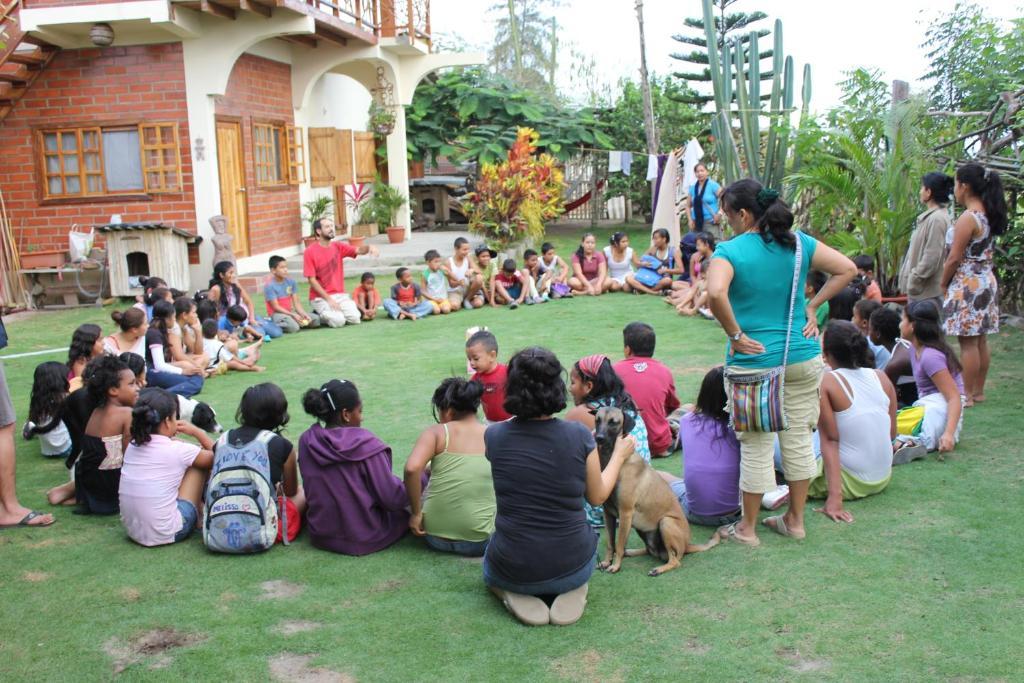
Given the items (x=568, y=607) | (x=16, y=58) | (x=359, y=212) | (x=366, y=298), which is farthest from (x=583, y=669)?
(x=359, y=212)

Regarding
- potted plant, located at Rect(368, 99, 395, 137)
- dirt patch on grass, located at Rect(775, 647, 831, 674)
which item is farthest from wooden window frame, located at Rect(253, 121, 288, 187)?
dirt patch on grass, located at Rect(775, 647, 831, 674)

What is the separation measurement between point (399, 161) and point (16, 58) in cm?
776

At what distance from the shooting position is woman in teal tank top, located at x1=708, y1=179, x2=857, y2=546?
3.91m

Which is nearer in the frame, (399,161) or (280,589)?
(280,589)

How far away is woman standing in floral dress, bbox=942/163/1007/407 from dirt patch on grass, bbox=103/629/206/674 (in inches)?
197

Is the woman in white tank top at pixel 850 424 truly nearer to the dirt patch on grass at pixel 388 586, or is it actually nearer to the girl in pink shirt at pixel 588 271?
the dirt patch on grass at pixel 388 586

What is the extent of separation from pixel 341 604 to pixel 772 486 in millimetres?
1848

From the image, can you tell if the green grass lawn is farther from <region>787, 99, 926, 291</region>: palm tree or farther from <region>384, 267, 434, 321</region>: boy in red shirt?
<region>384, 267, 434, 321</region>: boy in red shirt

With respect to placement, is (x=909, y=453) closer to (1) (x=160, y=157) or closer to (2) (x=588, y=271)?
(2) (x=588, y=271)

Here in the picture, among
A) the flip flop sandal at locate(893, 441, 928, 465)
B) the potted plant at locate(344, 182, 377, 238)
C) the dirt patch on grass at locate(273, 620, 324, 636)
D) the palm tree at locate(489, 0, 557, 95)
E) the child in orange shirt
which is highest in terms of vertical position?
the palm tree at locate(489, 0, 557, 95)

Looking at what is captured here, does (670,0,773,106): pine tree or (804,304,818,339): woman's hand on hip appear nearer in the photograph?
(804,304,818,339): woman's hand on hip

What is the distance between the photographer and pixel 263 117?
1484 cm

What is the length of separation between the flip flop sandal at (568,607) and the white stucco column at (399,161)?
15.2 meters

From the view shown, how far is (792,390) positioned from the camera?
4.07 meters
